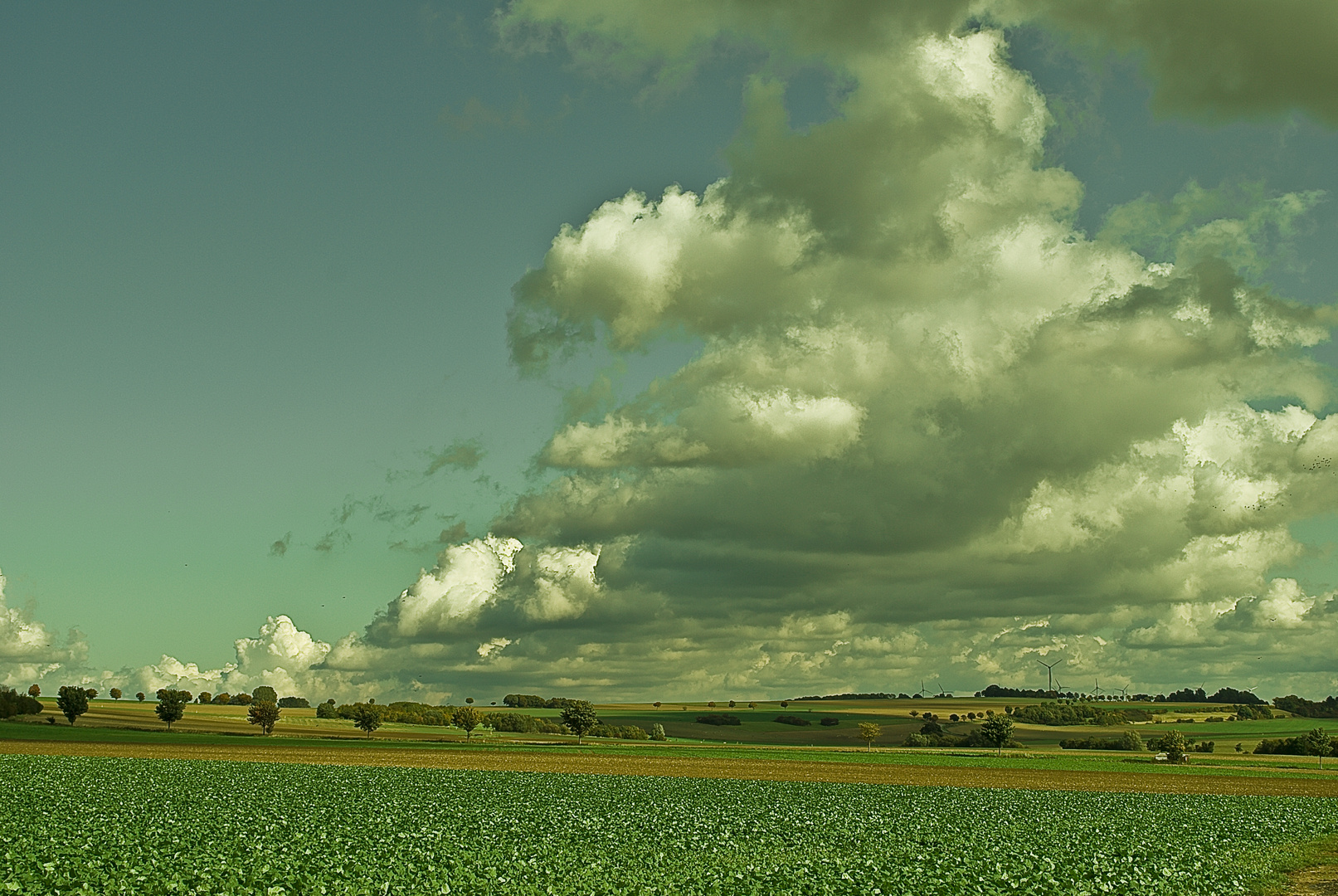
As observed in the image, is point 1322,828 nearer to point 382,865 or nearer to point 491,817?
point 491,817

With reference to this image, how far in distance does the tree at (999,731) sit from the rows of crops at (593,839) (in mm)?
124359

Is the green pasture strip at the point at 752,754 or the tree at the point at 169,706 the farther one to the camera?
the tree at the point at 169,706

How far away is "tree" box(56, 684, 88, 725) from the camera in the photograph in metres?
187

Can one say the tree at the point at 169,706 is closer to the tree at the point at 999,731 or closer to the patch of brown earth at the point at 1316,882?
the tree at the point at 999,731

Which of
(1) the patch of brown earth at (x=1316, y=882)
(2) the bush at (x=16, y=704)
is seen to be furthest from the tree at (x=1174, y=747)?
(2) the bush at (x=16, y=704)

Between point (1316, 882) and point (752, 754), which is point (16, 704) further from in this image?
point (1316, 882)

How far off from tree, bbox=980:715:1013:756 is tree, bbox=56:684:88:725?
171m

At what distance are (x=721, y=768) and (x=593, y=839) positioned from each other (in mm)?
67660

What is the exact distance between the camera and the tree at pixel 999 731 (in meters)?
188

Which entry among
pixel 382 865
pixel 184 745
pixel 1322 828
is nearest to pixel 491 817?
pixel 382 865

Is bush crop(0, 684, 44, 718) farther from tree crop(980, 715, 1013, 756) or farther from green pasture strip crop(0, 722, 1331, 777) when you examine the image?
tree crop(980, 715, 1013, 756)

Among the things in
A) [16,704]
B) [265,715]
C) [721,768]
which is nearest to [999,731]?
[721,768]

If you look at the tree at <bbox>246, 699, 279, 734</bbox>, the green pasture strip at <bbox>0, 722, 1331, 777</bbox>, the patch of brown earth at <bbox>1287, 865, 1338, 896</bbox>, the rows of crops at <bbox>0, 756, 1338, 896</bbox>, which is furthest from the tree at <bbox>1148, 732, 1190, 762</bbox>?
the tree at <bbox>246, 699, 279, 734</bbox>

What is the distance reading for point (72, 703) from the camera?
188m
